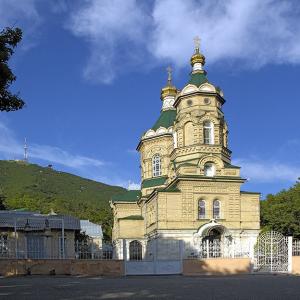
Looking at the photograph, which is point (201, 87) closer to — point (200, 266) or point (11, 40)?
point (200, 266)

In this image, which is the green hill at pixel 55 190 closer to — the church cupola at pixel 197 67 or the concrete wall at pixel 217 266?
the church cupola at pixel 197 67

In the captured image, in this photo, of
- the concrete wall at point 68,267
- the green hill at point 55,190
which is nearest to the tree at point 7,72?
the concrete wall at point 68,267

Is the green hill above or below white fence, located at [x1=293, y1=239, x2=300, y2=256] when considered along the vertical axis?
above

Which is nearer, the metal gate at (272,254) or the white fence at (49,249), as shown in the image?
the white fence at (49,249)

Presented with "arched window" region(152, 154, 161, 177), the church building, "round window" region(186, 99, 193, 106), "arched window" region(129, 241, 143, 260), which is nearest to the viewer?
the church building

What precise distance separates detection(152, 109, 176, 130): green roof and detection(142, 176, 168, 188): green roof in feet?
15.9

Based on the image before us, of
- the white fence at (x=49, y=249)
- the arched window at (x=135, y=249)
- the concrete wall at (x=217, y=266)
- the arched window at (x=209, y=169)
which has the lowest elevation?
the arched window at (x=135, y=249)

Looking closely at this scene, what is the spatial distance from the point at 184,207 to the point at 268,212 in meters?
12.6

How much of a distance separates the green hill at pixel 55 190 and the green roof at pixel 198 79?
36.2m

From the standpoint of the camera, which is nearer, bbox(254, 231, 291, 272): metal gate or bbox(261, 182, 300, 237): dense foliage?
bbox(254, 231, 291, 272): metal gate

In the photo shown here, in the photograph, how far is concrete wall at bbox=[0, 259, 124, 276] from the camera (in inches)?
1021

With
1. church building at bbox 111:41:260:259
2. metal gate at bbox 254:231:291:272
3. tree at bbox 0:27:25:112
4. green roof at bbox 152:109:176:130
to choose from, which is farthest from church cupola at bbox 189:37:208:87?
tree at bbox 0:27:25:112

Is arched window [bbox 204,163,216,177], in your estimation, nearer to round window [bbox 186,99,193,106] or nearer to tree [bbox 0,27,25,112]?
round window [bbox 186,99,193,106]

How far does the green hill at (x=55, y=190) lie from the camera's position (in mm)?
77562
